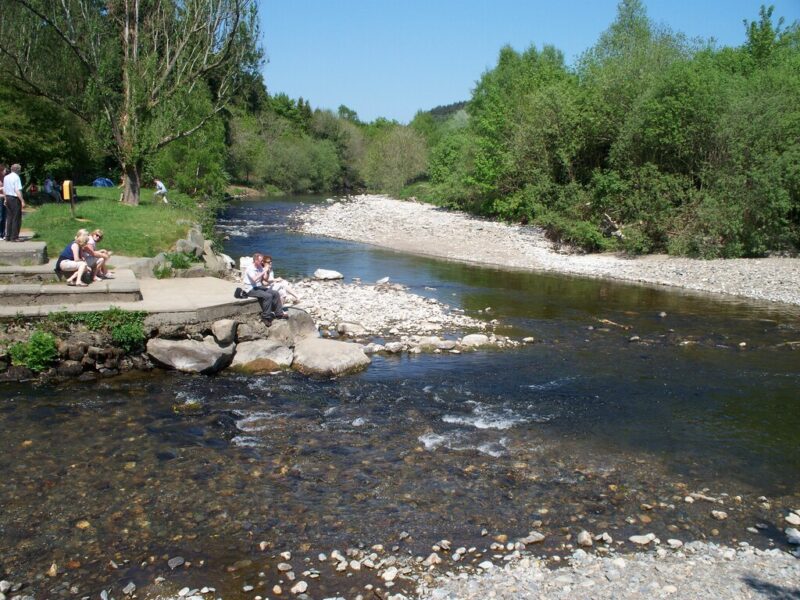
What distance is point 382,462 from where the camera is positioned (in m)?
10.4

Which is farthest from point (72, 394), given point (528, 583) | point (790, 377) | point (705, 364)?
point (790, 377)

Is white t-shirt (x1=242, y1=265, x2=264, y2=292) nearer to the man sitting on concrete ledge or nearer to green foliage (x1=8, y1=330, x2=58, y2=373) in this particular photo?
the man sitting on concrete ledge

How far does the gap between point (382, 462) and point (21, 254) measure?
38.9 feet

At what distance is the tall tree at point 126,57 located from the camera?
29297mm

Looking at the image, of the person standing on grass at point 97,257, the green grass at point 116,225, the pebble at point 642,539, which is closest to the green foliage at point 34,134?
the green grass at point 116,225

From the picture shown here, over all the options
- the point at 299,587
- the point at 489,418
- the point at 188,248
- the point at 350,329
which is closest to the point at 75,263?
the point at 188,248

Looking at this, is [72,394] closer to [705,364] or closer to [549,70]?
[705,364]

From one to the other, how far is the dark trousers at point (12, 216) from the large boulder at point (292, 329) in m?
8.46

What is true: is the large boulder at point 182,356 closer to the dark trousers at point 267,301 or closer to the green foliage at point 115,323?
the green foliage at point 115,323

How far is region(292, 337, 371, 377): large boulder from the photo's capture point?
577 inches

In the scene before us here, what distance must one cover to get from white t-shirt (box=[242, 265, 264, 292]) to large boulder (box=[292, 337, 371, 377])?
1.99m

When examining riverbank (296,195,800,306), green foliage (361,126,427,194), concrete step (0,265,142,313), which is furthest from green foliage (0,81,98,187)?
green foliage (361,126,427,194)

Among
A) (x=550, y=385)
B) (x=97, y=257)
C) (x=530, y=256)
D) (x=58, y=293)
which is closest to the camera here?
(x=550, y=385)

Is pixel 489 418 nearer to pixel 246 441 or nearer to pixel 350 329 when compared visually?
pixel 246 441
